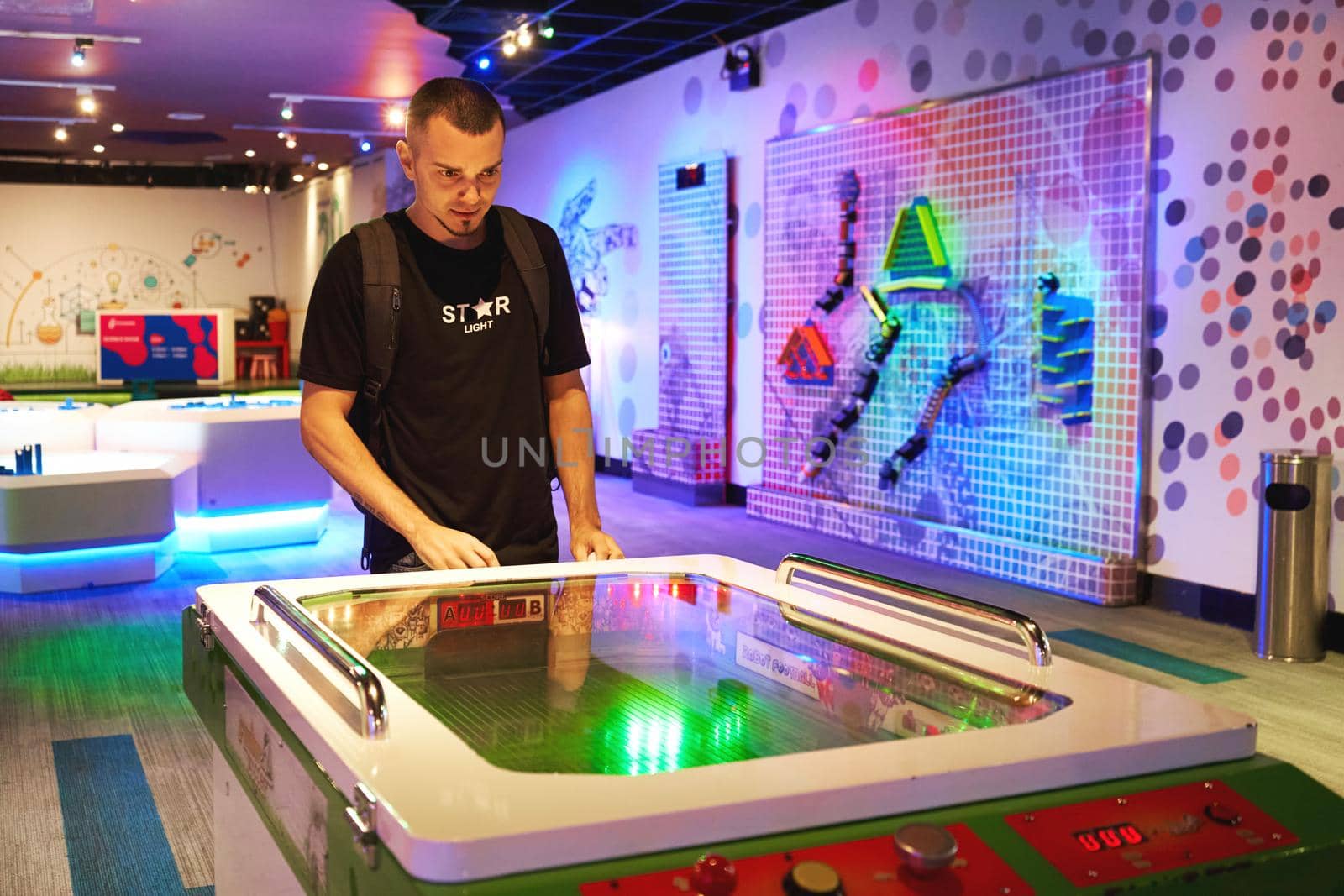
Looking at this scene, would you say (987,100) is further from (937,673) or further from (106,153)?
(106,153)

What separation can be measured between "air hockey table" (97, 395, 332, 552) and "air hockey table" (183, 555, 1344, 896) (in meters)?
5.31

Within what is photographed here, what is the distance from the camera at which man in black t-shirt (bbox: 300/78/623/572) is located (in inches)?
77.9

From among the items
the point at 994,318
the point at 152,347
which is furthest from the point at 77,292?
the point at 994,318

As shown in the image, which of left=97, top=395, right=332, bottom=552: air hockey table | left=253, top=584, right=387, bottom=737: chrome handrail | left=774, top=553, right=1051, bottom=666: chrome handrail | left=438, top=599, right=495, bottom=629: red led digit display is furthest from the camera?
left=97, top=395, right=332, bottom=552: air hockey table

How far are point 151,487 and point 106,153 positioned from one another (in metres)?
12.1

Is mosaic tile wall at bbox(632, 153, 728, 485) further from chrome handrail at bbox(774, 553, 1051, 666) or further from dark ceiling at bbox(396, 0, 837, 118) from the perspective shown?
chrome handrail at bbox(774, 553, 1051, 666)

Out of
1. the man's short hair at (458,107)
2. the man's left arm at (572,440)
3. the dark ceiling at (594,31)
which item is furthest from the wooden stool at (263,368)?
the man's short hair at (458,107)

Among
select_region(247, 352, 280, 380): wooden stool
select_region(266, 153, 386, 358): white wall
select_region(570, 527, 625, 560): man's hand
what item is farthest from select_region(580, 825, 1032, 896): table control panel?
select_region(247, 352, 280, 380): wooden stool

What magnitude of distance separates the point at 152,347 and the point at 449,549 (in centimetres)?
→ 1437

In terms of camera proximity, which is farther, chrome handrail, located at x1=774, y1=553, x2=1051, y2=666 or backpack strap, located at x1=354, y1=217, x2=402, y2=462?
backpack strap, located at x1=354, y1=217, x2=402, y2=462

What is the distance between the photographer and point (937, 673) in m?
1.40

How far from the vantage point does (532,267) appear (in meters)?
2.20

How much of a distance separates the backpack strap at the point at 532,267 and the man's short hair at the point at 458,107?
0.25 metres

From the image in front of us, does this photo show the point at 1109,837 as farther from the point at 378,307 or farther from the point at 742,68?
the point at 742,68
